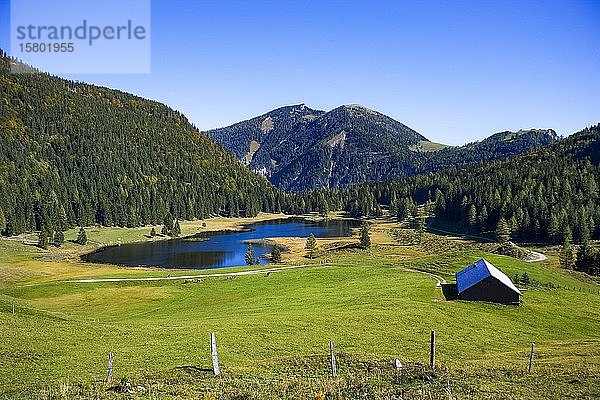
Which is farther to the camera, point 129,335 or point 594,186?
point 594,186

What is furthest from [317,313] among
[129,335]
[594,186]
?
[594,186]

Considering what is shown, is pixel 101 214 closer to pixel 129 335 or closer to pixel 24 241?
pixel 24 241

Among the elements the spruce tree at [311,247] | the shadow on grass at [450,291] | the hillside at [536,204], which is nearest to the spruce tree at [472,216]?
the hillside at [536,204]

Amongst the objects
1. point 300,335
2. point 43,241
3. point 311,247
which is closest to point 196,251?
point 311,247

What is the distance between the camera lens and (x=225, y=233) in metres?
185

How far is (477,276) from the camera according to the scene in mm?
61562

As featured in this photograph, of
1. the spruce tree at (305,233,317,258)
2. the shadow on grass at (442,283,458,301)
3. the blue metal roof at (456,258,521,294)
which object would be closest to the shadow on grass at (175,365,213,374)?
the shadow on grass at (442,283,458,301)

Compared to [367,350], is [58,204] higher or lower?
higher

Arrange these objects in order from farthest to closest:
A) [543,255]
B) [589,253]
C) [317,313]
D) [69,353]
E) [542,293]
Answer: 1. [543,255]
2. [589,253]
3. [542,293]
4. [317,313]
5. [69,353]

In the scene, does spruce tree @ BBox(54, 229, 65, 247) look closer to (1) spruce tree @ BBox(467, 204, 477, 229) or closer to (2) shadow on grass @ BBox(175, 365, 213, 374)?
(2) shadow on grass @ BBox(175, 365, 213, 374)

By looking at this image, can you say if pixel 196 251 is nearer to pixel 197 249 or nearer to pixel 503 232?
pixel 197 249

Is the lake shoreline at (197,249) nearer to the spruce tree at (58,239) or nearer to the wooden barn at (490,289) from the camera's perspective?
the spruce tree at (58,239)

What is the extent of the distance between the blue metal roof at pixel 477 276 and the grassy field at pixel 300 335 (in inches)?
111

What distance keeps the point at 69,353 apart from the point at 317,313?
2511 centimetres
